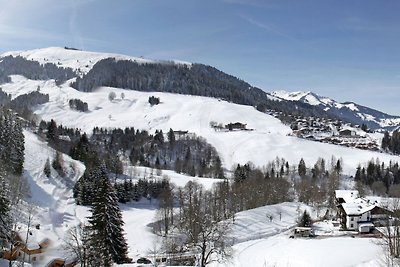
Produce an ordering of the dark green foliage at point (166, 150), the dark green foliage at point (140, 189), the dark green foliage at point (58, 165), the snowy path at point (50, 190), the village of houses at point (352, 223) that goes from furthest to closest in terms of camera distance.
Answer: the dark green foliage at point (166, 150), the dark green foliage at point (140, 189), the dark green foliage at point (58, 165), the snowy path at point (50, 190), the village of houses at point (352, 223)

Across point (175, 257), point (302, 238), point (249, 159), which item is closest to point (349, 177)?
point (249, 159)

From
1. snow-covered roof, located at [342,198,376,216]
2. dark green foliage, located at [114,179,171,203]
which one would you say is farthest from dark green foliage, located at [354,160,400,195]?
dark green foliage, located at [114,179,171,203]

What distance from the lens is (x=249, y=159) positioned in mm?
160125

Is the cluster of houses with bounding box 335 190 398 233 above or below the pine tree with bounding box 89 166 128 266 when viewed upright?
below

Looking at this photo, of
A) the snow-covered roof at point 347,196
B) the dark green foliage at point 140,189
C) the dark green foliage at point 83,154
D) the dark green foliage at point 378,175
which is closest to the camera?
the snow-covered roof at point 347,196

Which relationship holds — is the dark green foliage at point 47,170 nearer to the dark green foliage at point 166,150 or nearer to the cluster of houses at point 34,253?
the cluster of houses at point 34,253

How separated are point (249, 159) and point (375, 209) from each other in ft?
292

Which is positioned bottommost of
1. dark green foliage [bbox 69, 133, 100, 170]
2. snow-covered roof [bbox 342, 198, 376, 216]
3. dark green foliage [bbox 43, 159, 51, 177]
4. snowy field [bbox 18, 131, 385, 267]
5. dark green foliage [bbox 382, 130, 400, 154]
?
snowy field [bbox 18, 131, 385, 267]

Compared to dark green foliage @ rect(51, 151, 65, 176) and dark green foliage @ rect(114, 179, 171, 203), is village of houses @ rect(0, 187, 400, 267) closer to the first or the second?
dark green foliage @ rect(51, 151, 65, 176)

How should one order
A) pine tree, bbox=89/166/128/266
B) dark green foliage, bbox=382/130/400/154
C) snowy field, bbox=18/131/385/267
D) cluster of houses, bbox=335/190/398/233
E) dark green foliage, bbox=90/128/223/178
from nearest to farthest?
pine tree, bbox=89/166/128/266, snowy field, bbox=18/131/385/267, cluster of houses, bbox=335/190/398/233, dark green foliage, bbox=90/128/223/178, dark green foliage, bbox=382/130/400/154

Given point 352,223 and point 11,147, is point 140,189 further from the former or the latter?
point 352,223

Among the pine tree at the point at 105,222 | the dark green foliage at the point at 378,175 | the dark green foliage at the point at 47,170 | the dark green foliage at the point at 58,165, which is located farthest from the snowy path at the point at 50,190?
the dark green foliage at the point at 378,175

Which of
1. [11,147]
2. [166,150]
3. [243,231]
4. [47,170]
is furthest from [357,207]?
[166,150]

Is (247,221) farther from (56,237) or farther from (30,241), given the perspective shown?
(30,241)
